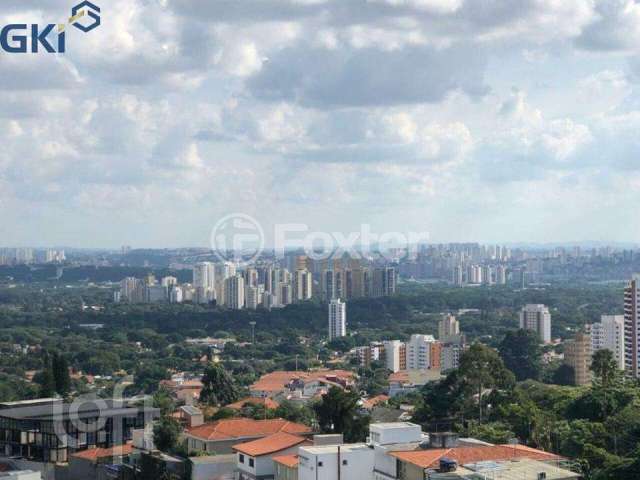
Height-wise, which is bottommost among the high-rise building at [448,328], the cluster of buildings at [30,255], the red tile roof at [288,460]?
the high-rise building at [448,328]

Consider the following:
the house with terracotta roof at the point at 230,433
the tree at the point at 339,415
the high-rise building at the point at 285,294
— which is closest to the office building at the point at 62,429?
the house with terracotta roof at the point at 230,433

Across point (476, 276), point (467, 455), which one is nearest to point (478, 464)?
point (467, 455)

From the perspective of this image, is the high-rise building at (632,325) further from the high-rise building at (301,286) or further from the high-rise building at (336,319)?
the high-rise building at (301,286)

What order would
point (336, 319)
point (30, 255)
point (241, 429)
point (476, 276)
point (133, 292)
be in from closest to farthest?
point (241, 429)
point (336, 319)
point (133, 292)
point (476, 276)
point (30, 255)

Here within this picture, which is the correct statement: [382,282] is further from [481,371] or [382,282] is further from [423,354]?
[481,371]

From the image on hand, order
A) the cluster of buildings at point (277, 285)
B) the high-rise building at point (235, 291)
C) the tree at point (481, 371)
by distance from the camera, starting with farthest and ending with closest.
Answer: the cluster of buildings at point (277, 285)
the high-rise building at point (235, 291)
the tree at point (481, 371)

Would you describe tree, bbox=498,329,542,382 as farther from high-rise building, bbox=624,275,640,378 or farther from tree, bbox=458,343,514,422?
tree, bbox=458,343,514,422
